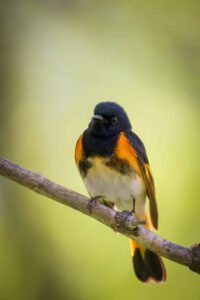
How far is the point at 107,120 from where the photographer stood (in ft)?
13.0

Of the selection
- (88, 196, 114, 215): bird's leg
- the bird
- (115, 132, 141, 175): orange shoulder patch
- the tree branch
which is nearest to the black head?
the bird

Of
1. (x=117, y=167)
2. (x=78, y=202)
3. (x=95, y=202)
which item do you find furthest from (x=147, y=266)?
(x=78, y=202)

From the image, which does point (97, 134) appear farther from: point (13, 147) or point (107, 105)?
point (13, 147)

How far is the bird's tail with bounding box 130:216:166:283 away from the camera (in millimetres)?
3967

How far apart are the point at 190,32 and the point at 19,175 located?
6.27ft

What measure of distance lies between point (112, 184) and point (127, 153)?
21cm

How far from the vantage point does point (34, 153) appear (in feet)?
15.0

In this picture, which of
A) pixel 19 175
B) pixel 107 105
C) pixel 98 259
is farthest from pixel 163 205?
pixel 19 175

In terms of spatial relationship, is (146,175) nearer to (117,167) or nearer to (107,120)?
(117,167)

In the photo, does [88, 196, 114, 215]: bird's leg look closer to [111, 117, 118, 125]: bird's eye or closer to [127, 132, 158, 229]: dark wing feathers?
[127, 132, 158, 229]: dark wing feathers

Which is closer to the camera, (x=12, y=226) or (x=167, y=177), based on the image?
→ (x=12, y=226)

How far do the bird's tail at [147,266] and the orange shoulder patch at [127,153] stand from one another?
1.77ft

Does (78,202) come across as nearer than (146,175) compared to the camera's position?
Yes

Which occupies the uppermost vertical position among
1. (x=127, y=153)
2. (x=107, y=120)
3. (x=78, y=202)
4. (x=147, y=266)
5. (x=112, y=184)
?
(x=107, y=120)
